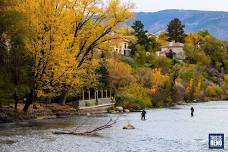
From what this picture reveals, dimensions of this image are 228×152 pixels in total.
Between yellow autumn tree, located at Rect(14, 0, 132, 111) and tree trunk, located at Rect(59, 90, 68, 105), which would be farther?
tree trunk, located at Rect(59, 90, 68, 105)

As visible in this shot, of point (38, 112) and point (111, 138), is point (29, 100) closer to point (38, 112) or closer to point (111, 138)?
point (38, 112)

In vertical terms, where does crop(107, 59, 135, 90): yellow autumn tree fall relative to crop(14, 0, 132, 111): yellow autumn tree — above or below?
below

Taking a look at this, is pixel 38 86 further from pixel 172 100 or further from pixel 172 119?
pixel 172 100

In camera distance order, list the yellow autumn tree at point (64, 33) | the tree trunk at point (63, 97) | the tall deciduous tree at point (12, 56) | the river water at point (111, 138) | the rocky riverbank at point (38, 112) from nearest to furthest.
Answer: the river water at point (111, 138)
the tall deciduous tree at point (12, 56)
the rocky riverbank at point (38, 112)
the yellow autumn tree at point (64, 33)
the tree trunk at point (63, 97)

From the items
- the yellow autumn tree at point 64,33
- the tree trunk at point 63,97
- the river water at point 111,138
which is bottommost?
the river water at point 111,138

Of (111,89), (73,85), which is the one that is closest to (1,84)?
(73,85)

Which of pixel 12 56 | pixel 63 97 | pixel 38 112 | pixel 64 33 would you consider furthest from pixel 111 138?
pixel 63 97

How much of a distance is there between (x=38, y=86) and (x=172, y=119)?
18980 mm

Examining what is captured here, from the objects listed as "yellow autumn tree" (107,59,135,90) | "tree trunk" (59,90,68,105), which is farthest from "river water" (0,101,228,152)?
"yellow autumn tree" (107,59,135,90)

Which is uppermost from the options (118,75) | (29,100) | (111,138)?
(118,75)

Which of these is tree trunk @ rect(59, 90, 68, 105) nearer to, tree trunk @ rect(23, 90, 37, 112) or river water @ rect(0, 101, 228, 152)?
tree trunk @ rect(23, 90, 37, 112)

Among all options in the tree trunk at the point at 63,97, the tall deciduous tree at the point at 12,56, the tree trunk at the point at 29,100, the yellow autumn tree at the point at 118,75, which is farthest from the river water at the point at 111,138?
→ the yellow autumn tree at the point at 118,75

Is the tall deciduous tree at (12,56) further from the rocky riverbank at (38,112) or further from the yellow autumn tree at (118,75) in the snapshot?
the yellow autumn tree at (118,75)

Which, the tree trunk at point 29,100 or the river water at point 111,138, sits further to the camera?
the tree trunk at point 29,100
